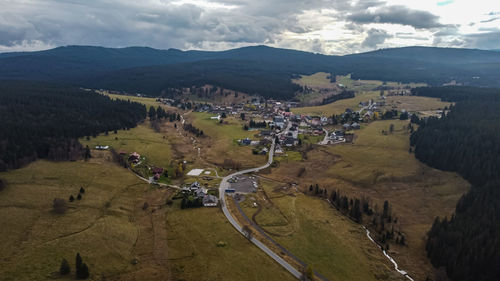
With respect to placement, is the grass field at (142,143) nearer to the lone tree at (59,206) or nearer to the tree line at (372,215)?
the lone tree at (59,206)

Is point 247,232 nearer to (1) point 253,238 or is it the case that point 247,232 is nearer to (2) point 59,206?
(1) point 253,238

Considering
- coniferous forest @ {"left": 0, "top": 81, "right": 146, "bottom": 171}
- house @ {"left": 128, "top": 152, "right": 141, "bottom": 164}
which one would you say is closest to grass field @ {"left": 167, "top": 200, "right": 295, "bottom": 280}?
house @ {"left": 128, "top": 152, "right": 141, "bottom": 164}

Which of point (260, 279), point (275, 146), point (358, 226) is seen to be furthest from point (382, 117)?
point (260, 279)

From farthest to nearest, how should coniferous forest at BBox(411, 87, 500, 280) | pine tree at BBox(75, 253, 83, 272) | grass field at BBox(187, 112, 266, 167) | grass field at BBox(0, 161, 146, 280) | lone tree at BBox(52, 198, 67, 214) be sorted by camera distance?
1. grass field at BBox(187, 112, 266, 167)
2. lone tree at BBox(52, 198, 67, 214)
3. coniferous forest at BBox(411, 87, 500, 280)
4. grass field at BBox(0, 161, 146, 280)
5. pine tree at BBox(75, 253, 83, 272)

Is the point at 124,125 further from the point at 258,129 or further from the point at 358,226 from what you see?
the point at 358,226

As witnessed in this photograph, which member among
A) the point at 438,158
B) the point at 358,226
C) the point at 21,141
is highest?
the point at 21,141

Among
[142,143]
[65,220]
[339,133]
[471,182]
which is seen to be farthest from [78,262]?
[339,133]

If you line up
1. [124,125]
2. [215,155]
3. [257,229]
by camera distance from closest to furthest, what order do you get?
[257,229]
[215,155]
[124,125]

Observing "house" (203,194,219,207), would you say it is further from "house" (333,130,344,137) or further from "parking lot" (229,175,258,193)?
"house" (333,130,344,137)
